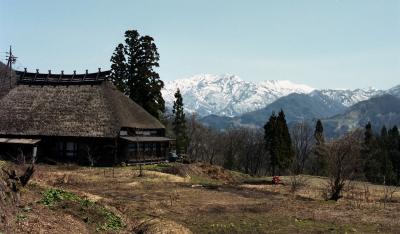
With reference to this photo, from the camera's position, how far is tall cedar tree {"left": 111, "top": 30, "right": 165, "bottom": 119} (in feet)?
213

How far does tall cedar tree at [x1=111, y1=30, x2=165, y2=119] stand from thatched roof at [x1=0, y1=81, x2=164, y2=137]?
26.6 feet

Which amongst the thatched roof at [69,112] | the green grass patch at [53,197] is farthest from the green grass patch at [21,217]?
the thatched roof at [69,112]

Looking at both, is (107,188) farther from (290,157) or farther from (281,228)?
(290,157)

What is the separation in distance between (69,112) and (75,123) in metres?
2.49

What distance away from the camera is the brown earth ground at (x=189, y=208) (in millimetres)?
18109

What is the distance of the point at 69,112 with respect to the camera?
51.7 metres

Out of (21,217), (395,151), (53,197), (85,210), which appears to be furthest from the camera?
(395,151)

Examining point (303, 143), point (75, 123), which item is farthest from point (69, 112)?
point (303, 143)

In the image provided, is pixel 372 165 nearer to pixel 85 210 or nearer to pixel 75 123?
pixel 75 123

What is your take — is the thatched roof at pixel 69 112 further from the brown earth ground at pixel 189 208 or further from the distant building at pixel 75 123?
the brown earth ground at pixel 189 208

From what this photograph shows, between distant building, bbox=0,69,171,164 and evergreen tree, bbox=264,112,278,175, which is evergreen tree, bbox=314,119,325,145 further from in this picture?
distant building, bbox=0,69,171,164

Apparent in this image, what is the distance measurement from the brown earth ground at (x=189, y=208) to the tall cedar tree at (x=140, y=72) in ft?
78.8

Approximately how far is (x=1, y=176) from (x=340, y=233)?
15.1 metres

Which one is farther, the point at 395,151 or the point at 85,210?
the point at 395,151
